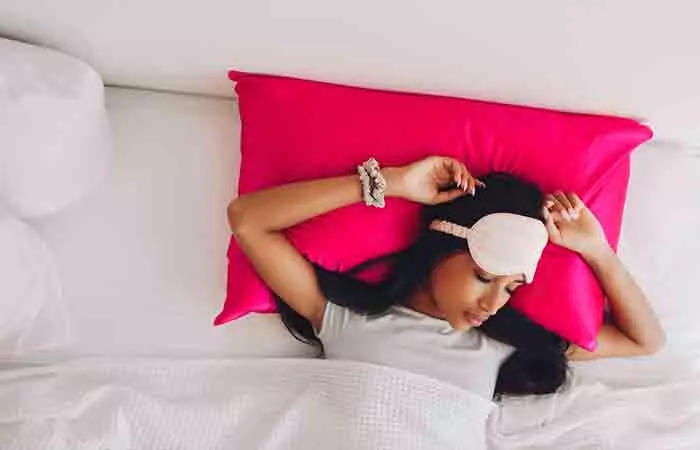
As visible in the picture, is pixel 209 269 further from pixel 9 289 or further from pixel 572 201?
pixel 572 201

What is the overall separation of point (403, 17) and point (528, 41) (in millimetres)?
165

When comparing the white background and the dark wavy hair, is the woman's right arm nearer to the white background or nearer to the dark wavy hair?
the dark wavy hair

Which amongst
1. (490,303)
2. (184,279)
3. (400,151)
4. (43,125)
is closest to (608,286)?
(490,303)

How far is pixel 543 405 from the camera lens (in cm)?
137

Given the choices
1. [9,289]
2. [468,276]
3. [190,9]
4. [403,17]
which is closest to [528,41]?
[403,17]

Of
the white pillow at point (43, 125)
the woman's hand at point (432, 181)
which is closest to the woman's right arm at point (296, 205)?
the woman's hand at point (432, 181)

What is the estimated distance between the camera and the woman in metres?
1.22

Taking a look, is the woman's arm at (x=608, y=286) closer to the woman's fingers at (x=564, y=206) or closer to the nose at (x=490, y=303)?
the woman's fingers at (x=564, y=206)

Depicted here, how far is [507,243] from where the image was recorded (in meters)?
1.17

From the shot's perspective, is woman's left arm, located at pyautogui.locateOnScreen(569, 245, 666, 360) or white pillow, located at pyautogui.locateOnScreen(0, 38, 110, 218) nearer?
white pillow, located at pyautogui.locateOnScreen(0, 38, 110, 218)

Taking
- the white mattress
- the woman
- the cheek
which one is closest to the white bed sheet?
the white mattress

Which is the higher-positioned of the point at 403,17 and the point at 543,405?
the point at 403,17

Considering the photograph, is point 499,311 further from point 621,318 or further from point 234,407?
point 234,407

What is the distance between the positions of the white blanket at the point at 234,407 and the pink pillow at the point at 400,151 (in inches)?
4.5
